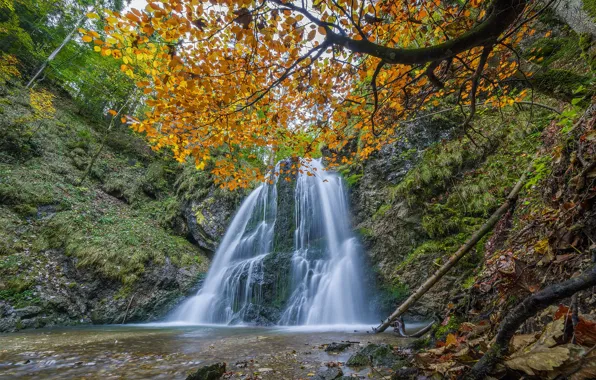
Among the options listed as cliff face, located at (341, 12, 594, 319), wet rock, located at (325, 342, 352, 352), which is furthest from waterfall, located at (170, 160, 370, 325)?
wet rock, located at (325, 342, 352, 352)

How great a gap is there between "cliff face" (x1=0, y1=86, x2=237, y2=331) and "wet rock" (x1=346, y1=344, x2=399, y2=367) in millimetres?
8442

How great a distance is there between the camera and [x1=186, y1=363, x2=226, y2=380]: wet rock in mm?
2654

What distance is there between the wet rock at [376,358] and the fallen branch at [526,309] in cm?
190

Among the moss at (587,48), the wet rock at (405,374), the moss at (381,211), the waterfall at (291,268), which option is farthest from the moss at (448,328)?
the moss at (381,211)

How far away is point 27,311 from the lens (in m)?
7.09

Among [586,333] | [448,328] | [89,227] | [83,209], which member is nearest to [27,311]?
[89,227]

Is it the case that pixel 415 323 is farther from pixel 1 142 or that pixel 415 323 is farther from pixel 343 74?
pixel 1 142

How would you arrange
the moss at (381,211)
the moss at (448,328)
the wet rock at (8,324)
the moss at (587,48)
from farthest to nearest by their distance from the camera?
the moss at (381,211) < the wet rock at (8,324) < the moss at (587,48) < the moss at (448,328)

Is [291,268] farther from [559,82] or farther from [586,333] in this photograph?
[586,333]

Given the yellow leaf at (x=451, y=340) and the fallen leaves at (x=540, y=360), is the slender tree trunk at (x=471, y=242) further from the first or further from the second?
the fallen leaves at (x=540, y=360)

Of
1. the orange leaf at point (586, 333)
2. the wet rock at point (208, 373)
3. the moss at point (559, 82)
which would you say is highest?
the moss at point (559, 82)

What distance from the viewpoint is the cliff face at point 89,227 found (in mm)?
Result: 8102

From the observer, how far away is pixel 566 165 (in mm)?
2439

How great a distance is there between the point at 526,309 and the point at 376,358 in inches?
96.5
